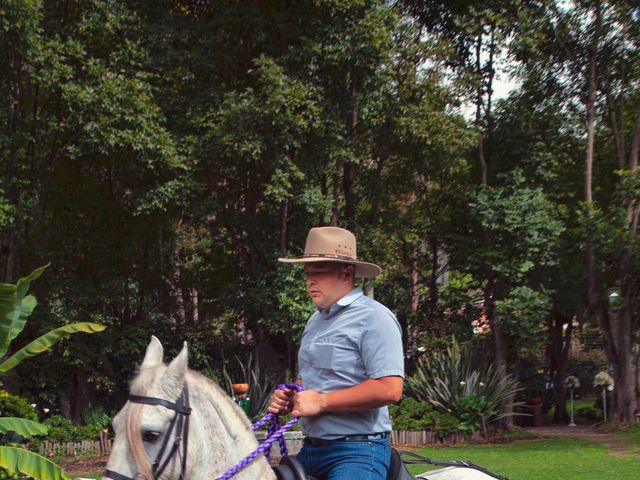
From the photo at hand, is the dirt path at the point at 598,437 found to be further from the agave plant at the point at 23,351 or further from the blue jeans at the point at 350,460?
the blue jeans at the point at 350,460

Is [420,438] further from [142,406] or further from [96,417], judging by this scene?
[142,406]

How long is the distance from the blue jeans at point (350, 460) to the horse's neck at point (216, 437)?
0.97 ft

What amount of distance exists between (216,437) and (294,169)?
1304 cm

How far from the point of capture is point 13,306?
7699 mm

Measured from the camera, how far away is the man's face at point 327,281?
11.6 ft

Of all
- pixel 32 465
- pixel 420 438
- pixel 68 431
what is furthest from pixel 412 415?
pixel 32 465

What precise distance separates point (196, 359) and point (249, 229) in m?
3.32

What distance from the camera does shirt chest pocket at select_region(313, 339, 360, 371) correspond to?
11.1ft

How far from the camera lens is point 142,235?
1892 cm

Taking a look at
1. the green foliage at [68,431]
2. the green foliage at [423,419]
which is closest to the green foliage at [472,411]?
the green foliage at [423,419]

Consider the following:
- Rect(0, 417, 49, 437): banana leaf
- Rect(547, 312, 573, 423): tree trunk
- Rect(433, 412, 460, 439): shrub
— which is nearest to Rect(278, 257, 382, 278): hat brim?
Rect(0, 417, 49, 437): banana leaf

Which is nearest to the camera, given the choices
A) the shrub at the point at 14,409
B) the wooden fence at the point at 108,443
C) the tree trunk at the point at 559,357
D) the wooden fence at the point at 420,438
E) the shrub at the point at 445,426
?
the shrub at the point at 14,409

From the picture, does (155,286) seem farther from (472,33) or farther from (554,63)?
(554,63)

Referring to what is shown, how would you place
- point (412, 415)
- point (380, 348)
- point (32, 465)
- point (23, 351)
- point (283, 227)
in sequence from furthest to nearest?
point (283, 227)
point (412, 415)
point (23, 351)
point (32, 465)
point (380, 348)
